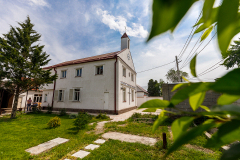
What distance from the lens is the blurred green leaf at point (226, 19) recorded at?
20 cm

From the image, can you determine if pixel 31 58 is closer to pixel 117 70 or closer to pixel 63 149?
pixel 117 70

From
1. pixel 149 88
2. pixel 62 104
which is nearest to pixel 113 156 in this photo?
pixel 62 104

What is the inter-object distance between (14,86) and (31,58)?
2.48 m

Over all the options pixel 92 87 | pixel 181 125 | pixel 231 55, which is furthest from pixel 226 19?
pixel 92 87

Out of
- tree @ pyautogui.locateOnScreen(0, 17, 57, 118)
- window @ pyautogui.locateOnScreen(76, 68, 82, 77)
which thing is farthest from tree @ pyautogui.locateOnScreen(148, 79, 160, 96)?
tree @ pyautogui.locateOnScreen(0, 17, 57, 118)

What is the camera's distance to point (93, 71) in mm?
12133

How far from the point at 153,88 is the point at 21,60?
1515 inches

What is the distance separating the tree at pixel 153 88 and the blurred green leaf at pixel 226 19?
137 ft

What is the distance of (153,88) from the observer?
41.1m

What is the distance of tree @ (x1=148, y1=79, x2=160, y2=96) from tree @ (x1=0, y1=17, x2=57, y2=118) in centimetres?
3624

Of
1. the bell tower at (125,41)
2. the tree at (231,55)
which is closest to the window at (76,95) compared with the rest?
the bell tower at (125,41)

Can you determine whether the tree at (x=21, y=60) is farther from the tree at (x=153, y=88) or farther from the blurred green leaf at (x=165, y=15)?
the tree at (x=153, y=88)

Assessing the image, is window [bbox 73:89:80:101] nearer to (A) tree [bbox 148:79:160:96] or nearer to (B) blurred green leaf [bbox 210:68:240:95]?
(B) blurred green leaf [bbox 210:68:240:95]

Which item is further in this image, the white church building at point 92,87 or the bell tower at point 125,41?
the bell tower at point 125,41
